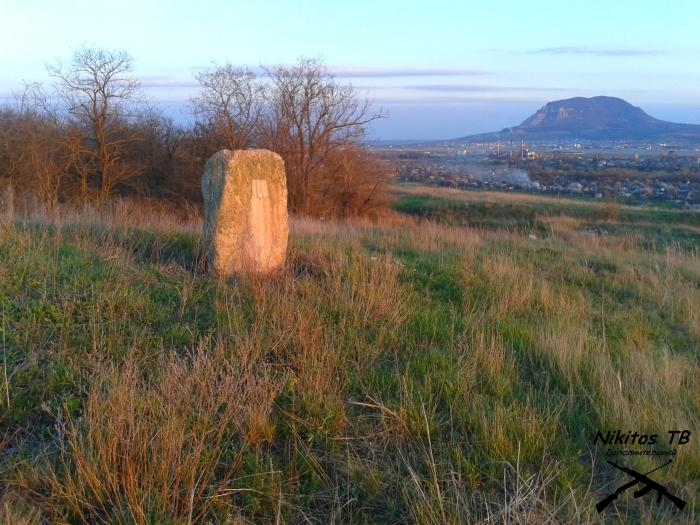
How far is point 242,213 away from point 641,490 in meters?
4.27

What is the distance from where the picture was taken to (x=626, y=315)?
220 inches

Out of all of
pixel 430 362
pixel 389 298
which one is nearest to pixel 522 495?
pixel 430 362

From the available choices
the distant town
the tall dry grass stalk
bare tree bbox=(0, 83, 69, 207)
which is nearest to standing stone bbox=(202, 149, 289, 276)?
the tall dry grass stalk

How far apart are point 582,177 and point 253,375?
43366mm

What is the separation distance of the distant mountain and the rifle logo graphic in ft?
393

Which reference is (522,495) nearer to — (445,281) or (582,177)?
(445,281)

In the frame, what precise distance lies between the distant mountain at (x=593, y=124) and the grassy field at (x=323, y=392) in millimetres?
117879

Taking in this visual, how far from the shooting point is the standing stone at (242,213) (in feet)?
19.1

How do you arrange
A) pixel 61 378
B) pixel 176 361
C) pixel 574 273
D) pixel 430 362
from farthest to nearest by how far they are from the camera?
pixel 574 273
pixel 430 362
pixel 176 361
pixel 61 378

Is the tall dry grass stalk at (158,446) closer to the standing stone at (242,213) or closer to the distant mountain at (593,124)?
the standing stone at (242,213)

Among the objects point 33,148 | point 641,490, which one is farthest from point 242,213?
point 33,148

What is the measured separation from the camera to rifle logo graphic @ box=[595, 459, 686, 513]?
2699 millimetres


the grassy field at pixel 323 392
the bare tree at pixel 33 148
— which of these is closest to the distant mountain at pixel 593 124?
the bare tree at pixel 33 148

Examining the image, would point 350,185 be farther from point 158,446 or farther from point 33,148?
point 158,446
